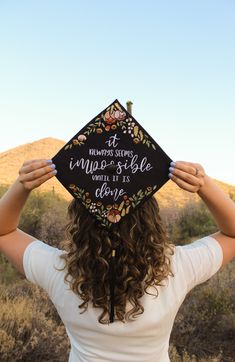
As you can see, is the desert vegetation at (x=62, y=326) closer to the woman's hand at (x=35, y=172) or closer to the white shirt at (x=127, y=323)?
the white shirt at (x=127, y=323)

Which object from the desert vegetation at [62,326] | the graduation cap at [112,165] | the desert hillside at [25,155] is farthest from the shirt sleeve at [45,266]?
the desert hillside at [25,155]

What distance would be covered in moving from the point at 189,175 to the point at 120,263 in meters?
0.42

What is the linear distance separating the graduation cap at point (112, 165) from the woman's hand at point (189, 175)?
0.09 metres

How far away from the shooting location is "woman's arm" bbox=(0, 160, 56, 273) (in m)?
1.64

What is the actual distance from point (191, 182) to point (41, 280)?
0.69 meters

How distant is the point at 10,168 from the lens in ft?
145

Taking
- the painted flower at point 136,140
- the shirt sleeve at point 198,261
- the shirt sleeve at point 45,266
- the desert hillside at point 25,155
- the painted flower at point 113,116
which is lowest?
the desert hillside at point 25,155

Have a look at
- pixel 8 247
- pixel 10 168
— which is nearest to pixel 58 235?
pixel 8 247

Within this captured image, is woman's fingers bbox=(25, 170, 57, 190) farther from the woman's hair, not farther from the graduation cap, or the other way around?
the woman's hair

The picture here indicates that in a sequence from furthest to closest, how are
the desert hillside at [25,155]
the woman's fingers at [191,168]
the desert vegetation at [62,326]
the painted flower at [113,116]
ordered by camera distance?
the desert hillside at [25,155]
the desert vegetation at [62,326]
the painted flower at [113,116]
the woman's fingers at [191,168]

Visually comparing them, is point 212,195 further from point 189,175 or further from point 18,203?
point 18,203

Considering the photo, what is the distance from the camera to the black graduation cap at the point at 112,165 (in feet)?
5.65

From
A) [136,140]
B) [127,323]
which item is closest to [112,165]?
[136,140]

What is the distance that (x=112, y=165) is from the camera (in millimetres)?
1769
